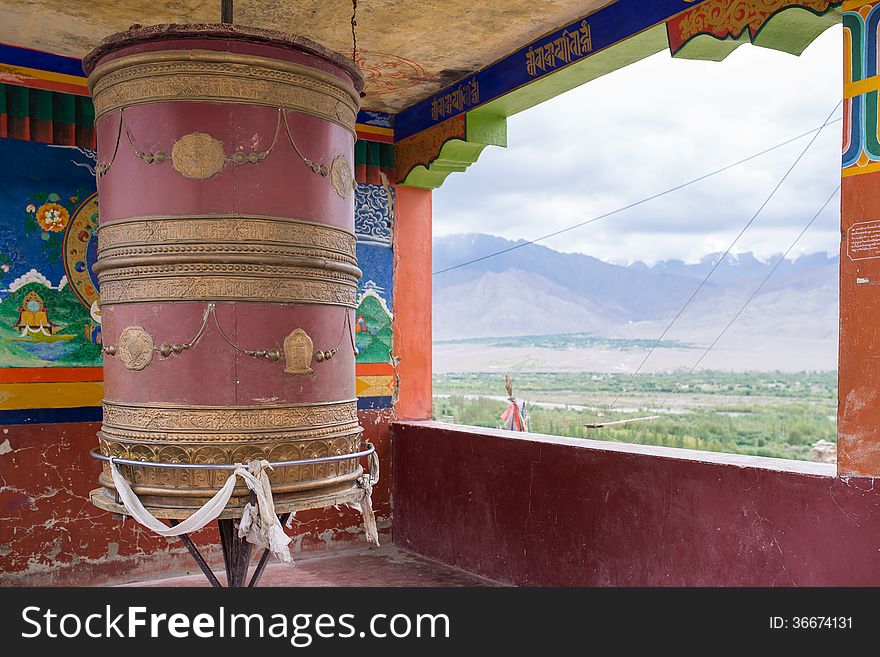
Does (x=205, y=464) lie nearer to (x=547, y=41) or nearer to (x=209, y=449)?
(x=209, y=449)

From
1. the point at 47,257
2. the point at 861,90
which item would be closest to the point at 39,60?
the point at 47,257

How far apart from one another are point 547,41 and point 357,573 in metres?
3.27

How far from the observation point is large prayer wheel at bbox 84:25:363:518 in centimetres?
280

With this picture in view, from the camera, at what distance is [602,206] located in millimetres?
53875

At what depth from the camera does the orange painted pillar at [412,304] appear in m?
5.74

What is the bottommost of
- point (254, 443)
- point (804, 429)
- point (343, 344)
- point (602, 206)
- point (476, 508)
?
point (804, 429)

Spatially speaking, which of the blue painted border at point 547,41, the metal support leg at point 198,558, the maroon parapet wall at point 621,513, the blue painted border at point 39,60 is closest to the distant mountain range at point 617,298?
the blue painted border at point 547,41

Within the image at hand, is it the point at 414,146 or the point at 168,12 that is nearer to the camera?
the point at 168,12

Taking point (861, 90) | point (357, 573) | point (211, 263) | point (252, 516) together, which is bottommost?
point (357, 573)

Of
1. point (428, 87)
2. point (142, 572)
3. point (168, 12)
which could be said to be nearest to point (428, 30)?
point (428, 87)

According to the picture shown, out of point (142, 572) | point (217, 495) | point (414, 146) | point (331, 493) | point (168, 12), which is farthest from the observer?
point (414, 146)

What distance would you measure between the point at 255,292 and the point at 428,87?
279cm

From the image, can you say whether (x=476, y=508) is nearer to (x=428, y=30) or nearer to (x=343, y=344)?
(x=343, y=344)

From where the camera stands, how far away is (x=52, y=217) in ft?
15.0
